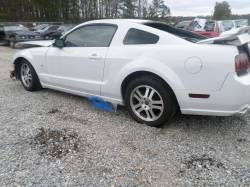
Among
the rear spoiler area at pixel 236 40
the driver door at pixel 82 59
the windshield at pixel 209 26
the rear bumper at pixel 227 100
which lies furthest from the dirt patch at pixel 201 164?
the windshield at pixel 209 26

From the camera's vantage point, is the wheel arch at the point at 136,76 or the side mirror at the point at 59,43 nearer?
the wheel arch at the point at 136,76

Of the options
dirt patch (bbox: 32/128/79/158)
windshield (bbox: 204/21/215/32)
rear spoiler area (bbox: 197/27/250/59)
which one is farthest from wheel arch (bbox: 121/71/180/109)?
windshield (bbox: 204/21/215/32)

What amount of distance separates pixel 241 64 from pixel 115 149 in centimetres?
183

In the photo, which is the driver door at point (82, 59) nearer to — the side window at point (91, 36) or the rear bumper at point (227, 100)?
the side window at point (91, 36)

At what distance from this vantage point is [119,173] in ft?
8.91

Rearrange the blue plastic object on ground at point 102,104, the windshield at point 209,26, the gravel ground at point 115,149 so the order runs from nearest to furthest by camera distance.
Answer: the gravel ground at point 115,149 → the blue plastic object on ground at point 102,104 → the windshield at point 209,26

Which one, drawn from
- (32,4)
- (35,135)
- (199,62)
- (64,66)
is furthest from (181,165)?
(32,4)

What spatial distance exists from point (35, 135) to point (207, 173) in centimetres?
217

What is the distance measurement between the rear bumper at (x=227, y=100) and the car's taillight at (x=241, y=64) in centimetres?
7

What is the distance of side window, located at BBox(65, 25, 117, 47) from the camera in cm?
415

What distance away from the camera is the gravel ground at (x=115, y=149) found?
2643mm

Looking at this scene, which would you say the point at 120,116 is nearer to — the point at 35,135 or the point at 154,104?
the point at 154,104

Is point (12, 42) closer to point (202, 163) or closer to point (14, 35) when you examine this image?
point (14, 35)

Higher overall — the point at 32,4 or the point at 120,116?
the point at 32,4
